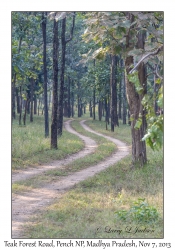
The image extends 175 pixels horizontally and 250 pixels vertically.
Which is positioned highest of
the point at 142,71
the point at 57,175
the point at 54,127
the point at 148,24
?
the point at 148,24

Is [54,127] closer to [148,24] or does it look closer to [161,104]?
[148,24]

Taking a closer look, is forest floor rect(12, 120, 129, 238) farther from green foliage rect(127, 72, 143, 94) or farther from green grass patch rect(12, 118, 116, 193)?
green foliage rect(127, 72, 143, 94)

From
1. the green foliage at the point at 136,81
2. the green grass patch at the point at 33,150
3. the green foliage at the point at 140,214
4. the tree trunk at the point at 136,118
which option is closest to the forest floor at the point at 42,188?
the green grass patch at the point at 33,150

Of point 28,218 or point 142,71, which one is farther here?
point 142,71

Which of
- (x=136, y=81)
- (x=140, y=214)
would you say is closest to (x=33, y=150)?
(x=140, y=214)

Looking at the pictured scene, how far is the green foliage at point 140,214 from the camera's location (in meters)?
7.95

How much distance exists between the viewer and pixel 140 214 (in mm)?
7996

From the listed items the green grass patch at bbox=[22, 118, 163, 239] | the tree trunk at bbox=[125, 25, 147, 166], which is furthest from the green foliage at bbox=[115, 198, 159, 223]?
the tree trunk at bbox=[125, 25, 147, 166]

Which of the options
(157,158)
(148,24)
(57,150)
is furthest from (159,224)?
(57,150)

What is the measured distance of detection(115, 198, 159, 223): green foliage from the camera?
7.95 metres

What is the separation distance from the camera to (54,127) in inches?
779

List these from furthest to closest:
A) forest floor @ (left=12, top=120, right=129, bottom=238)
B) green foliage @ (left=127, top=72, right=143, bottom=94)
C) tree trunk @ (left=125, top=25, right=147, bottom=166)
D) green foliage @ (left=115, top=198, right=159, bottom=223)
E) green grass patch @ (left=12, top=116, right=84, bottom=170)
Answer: green grass patch @ (left=12, top=116, right=84, bottom=170)
tree trunk @ (left=125, top=25, right=147, bottom=166)
forest floor @ (left=12, top=120, right=129, bottom=238)
green foliage @ (left=115, top=198, right=159, bottom=223)
green foliage @ (left=127, top=72, right=143, bottom=94)

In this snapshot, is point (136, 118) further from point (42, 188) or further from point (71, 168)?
point (42, 188)

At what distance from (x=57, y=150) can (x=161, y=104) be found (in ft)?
43.6
